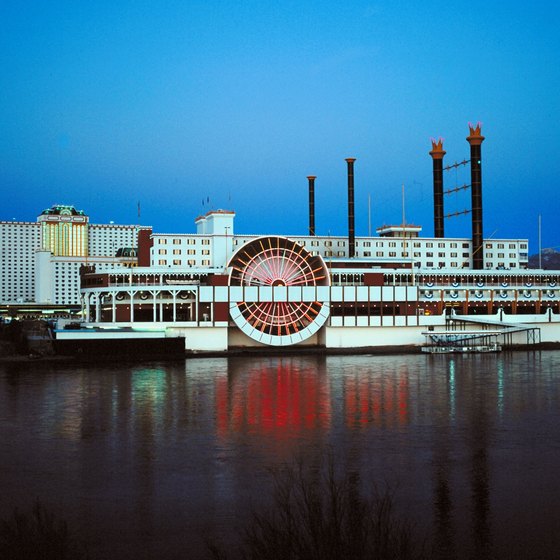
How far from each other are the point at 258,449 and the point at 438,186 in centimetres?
5544

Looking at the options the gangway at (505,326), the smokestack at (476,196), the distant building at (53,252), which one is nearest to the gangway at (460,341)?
the gangway at (505,326)

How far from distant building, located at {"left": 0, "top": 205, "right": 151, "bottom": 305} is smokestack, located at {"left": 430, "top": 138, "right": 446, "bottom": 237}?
228 feet

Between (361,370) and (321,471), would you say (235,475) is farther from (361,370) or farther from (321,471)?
(361,370)

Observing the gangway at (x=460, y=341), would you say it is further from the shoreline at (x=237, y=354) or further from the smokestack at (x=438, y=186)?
the smokestack at (x=438, y=186)

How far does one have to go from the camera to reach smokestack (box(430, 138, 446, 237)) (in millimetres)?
72500

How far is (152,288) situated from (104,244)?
131m

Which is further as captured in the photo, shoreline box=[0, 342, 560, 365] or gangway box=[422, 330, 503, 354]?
gangway box=[422, 330, 503, 354]

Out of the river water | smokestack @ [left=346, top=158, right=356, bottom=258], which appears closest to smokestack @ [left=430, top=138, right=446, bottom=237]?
smokestack @ [left=346, top=158, right=356, bottom=258]

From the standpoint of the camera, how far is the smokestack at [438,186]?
72500mm

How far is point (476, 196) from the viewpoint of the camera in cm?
6894

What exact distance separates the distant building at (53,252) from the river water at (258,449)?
324 feet

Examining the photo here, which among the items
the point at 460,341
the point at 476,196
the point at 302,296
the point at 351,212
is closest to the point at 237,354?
the point at 302,296

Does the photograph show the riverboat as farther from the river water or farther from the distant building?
the distant building

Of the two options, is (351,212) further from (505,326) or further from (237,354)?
(237,354)
